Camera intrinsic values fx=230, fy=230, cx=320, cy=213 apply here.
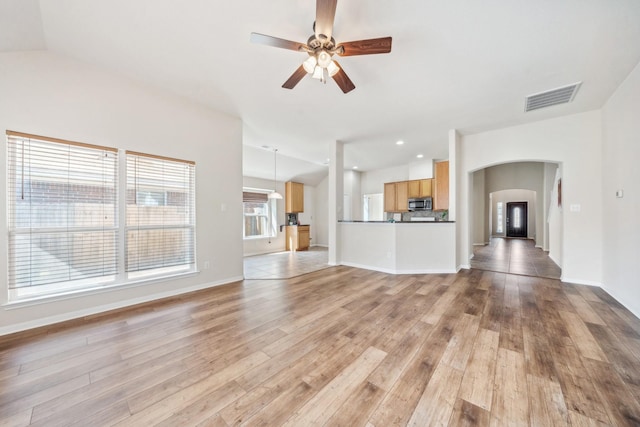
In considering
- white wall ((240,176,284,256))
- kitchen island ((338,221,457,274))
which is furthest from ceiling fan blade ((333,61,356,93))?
white wall ((240,176,284,256))

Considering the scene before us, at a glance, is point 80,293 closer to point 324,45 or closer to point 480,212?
point 324,45

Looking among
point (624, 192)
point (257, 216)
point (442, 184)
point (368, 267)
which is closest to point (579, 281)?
point (624, 192)

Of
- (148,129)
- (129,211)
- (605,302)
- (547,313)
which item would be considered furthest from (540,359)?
(148,129)

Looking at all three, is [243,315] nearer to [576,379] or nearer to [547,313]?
[576,379]

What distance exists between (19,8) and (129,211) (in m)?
2.02

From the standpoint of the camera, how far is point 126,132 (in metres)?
2.96

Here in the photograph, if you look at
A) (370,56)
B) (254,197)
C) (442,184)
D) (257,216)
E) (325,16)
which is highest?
(370,56)

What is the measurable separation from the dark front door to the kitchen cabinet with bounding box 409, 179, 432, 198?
8.71 metres

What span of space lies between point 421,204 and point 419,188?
506 mm

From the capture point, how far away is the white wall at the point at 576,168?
11.9ft

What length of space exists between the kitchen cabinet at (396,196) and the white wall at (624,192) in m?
4.16

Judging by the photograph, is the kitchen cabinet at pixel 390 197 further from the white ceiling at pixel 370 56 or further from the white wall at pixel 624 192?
the white wall at pixel 624 192

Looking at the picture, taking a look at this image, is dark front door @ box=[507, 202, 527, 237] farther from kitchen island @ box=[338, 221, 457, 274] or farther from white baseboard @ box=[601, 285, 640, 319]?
kitchen island @ box=[338, 221, 457, 274]

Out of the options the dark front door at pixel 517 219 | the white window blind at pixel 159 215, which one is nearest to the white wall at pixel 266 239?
the white window blind at pixel 159 215
